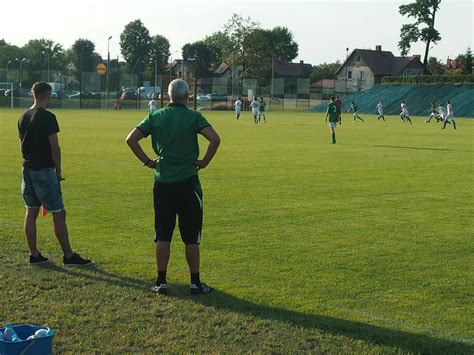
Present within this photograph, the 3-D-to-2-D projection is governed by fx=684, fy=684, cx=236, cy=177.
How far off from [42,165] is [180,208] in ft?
5.93

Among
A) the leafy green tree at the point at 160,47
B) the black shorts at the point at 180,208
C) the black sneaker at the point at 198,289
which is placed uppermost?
the leafy green tree at the point at 160,47

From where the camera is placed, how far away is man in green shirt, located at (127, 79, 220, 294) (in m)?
6.32

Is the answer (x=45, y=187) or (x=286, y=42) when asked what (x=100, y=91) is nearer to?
(x=45, y=187)

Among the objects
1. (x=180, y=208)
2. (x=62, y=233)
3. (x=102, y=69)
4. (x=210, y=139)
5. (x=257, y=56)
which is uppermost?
(x=257, y=56)

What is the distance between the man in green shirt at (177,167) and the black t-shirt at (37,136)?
1269 mm

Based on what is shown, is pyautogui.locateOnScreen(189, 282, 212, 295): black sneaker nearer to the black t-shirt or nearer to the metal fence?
the black t-shirt

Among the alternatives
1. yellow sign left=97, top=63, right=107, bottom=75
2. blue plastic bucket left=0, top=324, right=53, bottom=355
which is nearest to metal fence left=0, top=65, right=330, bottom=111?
yellow sign left=97, top=63, right=107, bottom=75

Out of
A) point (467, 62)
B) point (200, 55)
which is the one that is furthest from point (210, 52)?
point (467, 62)

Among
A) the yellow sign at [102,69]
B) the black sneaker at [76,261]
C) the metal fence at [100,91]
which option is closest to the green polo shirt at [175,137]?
the black sneaker at [76,261]

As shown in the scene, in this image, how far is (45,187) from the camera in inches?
288

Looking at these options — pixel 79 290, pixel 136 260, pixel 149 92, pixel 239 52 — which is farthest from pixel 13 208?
pixel 239 52

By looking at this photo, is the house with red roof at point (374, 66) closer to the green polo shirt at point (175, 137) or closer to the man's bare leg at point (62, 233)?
the man's bare leg at point (62, 233)

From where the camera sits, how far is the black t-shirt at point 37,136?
23.6 feet

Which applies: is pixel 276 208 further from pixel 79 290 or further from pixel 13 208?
pixel 79 290
